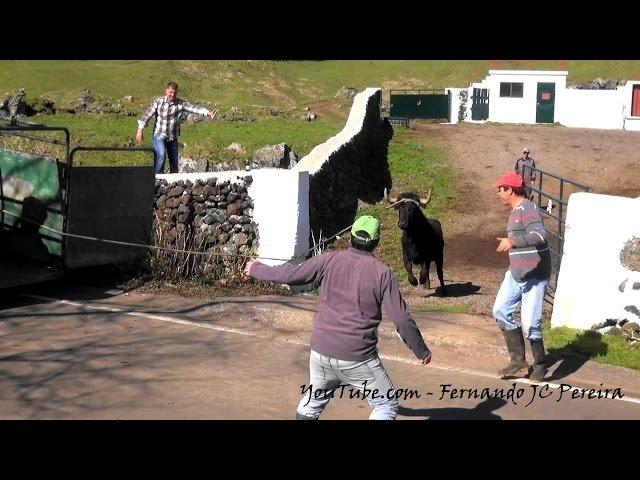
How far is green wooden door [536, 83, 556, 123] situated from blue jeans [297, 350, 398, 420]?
128 feet

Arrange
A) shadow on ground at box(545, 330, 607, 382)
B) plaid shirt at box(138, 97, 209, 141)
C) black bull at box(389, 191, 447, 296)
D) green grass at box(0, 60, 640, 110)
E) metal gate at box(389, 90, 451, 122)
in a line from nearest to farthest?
1. shadow on ground at box(545, 330, 607, 382)
2. black bull at box(389, 191, 447, 296)
3. plaid shirt at box(138, 97, 209, 141)
4. metal gate at box(389, 90, 451, 122)
5. green grass at box(0, 60, 640, 110)

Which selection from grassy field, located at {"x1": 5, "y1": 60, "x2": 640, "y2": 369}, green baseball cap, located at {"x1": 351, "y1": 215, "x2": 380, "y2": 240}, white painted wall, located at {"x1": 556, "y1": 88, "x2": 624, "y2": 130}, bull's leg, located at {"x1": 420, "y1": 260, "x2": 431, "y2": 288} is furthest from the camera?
white painted wall, located at {"x1": 556, "y1": 88, "x2": 624, "y2": 130}

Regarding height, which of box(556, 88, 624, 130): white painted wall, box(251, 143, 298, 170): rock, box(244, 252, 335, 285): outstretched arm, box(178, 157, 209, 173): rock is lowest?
box(244, 252, 335, 285): outstretched arm

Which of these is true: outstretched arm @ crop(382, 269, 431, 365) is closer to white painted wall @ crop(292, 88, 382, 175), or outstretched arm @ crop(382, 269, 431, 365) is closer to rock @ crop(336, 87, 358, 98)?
white painted wall @ crop(292, 88, 382, 175)

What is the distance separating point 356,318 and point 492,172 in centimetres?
1829

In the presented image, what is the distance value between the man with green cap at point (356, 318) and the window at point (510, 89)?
3892 cm

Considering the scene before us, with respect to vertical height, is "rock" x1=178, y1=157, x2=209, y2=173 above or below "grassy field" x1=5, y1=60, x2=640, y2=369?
below

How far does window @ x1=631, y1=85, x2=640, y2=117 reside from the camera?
41.7 meters

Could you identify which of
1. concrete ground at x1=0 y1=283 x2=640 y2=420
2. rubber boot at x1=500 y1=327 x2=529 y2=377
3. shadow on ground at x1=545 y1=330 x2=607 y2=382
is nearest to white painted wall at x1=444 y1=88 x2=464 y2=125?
concrete ground at x1=0 y1=283 x2=640 y2=420

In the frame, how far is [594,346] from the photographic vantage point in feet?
30.8

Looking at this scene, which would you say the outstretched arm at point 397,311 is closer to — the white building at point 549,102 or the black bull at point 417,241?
the black bull at point 417,241

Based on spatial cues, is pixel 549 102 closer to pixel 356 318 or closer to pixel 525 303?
pixel 525 303

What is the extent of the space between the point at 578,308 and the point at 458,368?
75.1 inches

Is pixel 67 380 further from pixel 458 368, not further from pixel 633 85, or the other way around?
pixel 633 85
